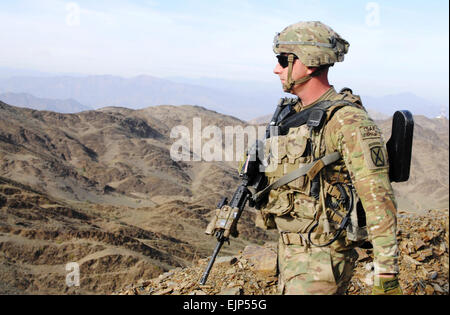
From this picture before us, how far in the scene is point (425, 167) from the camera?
5856 cm

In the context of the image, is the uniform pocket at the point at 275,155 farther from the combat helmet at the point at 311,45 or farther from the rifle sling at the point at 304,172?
the combat helmet at the point at 311,45

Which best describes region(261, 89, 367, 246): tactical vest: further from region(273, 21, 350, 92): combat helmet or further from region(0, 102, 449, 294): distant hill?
region(0, 102, 449, 294): distant hill

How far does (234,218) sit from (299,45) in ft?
4.40

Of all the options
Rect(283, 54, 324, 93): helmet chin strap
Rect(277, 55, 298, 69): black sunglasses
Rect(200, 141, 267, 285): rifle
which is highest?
Rect(277, 55, 298, 69): black sunglasses

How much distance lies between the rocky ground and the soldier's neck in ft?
12.2

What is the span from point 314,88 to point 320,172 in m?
0.62

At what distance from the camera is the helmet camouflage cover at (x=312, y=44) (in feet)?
9.20

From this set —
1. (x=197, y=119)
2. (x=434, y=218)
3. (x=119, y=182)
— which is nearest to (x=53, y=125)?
(x=119, y=182)

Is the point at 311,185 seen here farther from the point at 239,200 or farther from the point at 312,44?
the point at 312,44

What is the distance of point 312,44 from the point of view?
283cm

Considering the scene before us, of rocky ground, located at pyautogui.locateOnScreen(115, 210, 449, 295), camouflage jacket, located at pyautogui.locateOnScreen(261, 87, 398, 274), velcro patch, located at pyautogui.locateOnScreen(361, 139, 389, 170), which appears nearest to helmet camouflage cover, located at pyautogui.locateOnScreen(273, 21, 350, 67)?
camouflage jacket, located at pyautogui.locateOnScreen(261, 87, 398, 274)

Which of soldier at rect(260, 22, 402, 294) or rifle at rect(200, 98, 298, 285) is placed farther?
rifle at rect(200, 98, 298, 285)

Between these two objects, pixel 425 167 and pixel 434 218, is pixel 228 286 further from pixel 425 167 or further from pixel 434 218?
pixel 425 167

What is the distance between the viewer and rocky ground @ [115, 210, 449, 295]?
609 centimetres
